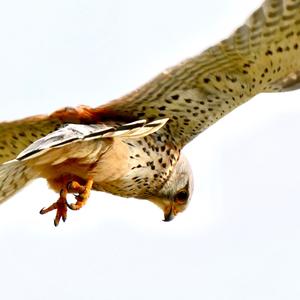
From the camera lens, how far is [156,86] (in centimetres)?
1164

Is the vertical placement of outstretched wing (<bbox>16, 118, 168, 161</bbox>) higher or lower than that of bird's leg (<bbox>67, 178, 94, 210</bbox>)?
higher

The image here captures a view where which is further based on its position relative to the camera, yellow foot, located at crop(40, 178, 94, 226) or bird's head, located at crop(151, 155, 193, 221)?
bird's head, located at crop(151, 155, 193, 221)

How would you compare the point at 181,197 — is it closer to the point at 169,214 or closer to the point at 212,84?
the point at 169,214

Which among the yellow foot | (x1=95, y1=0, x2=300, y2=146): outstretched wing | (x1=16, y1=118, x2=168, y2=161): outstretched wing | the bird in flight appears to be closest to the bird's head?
the bird in flight

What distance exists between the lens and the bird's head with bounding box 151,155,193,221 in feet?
40.8

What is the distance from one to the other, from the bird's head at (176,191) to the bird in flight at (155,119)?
0.12m

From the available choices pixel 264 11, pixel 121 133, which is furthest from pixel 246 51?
pixel 121 133

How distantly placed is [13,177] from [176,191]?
1.36 meters

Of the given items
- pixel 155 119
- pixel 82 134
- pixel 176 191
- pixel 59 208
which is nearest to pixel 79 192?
pixel 59 208

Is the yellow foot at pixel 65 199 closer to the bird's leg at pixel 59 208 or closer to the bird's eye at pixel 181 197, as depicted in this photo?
the bird's leg at pixel 59 208

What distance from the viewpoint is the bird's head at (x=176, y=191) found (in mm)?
12445

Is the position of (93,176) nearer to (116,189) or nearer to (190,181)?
(116,189)

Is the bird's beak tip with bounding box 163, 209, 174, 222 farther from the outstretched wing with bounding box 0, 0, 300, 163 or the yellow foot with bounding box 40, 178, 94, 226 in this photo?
the yellow foot with bounding box 40, 178, 94, 226

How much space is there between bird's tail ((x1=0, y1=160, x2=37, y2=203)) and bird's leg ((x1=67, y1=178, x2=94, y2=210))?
345 mm
